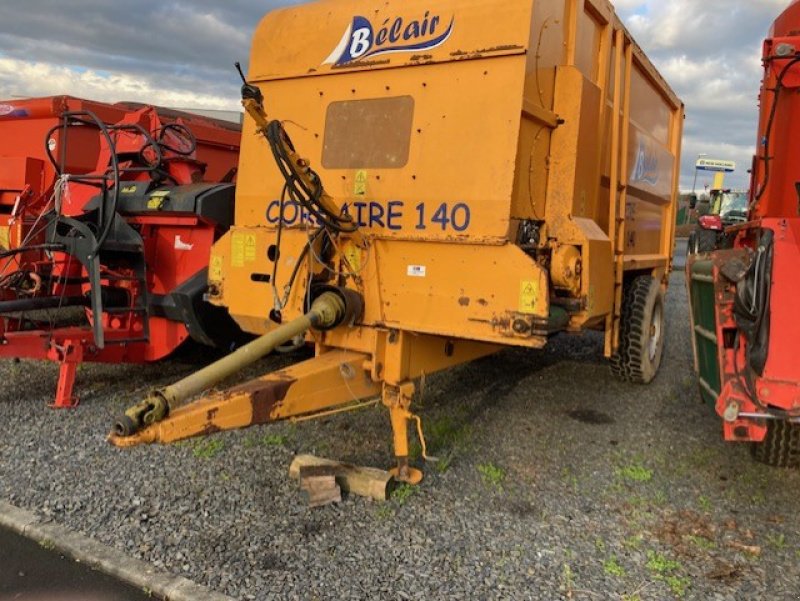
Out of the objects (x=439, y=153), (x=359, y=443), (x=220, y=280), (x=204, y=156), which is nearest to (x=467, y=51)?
(x=439, y=153)

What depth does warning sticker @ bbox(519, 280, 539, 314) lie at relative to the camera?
337 centimetres

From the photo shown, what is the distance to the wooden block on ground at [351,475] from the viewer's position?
11.8 feet

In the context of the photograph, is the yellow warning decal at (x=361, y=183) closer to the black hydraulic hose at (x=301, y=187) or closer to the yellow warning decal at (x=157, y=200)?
the black hydraulic hose at (x=301, y=187)

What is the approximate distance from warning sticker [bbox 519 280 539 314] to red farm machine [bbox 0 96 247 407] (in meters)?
2.57

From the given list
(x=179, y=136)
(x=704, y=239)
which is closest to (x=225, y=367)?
(x=179, y=136)

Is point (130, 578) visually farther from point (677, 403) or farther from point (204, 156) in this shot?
point (204, 156)

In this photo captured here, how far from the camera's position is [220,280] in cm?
444

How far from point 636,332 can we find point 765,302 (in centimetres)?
258

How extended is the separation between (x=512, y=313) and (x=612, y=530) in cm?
114

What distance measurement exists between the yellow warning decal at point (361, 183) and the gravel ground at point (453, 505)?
5.16 feet

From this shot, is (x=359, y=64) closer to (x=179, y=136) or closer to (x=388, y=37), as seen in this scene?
(x=388, y=37)

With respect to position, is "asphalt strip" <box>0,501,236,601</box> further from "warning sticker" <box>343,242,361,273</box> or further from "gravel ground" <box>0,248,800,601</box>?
"warning sticker" <box>343,242,361,273</box>

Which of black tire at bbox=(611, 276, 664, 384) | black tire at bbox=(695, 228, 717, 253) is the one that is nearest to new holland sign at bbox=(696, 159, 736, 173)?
black tire at bbox=(695, 228, 717, 253)

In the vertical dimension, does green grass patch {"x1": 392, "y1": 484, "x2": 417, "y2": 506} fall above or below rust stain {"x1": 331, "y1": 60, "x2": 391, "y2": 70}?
below
